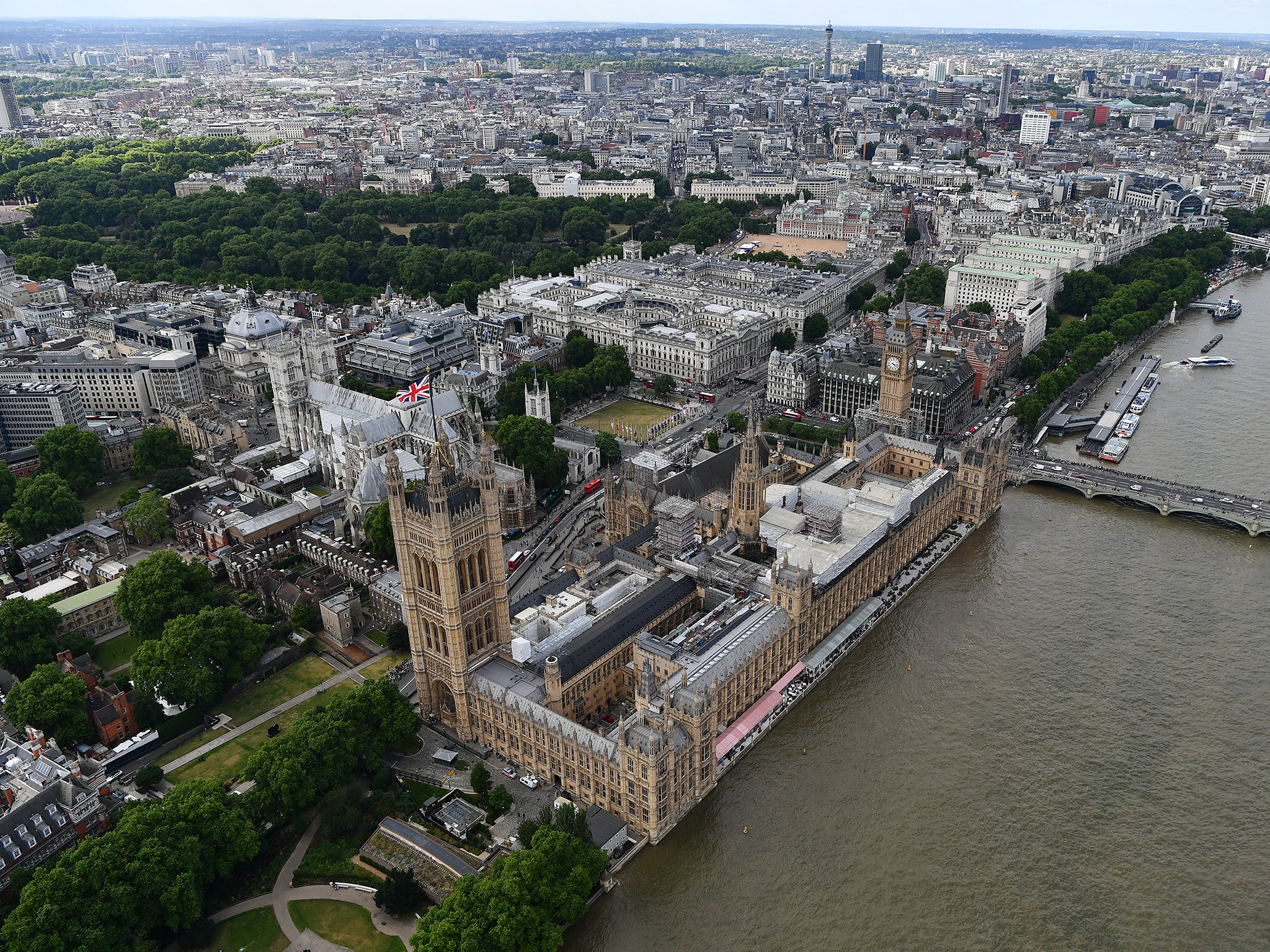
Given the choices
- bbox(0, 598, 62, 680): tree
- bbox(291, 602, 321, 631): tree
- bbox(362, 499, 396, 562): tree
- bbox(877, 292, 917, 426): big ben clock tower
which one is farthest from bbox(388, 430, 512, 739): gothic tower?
bbox(877, 292, 917, 426): big ben clock tower

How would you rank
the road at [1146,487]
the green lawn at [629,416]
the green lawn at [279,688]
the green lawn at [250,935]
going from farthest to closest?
the green lawn at [629,416] → the road at [1146,487] → the green lawn at [279,688] → the green lawn at [250,935]

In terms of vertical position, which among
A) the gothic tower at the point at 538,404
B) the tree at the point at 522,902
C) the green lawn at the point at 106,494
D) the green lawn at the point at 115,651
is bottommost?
the green lawn at the point at 115,651

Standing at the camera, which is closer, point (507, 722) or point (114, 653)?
point (507, 722)

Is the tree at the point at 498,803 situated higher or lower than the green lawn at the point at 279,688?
higher

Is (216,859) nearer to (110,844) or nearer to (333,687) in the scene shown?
(110,844)

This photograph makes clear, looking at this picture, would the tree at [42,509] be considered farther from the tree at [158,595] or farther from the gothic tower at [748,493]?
the gothic tower at [748,493]

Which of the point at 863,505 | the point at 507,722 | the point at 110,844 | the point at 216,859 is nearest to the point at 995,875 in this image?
the point at 507,722

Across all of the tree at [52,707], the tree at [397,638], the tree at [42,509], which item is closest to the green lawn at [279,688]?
the tree at [397,638]
